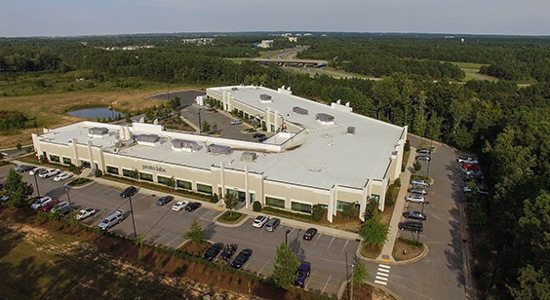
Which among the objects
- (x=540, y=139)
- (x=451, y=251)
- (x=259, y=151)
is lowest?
(x=451, y=251)

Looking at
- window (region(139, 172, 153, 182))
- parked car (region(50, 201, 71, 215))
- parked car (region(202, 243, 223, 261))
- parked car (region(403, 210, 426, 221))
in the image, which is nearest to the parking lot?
parked car (region(50, 201, 71, 215))

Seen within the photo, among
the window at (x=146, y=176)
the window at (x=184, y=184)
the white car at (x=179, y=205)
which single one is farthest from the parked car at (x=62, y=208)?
the window at (x=184, y=184)

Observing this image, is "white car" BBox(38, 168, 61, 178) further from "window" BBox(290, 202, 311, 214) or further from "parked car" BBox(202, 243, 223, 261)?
"window" BBox(290, 202, 311, 214)

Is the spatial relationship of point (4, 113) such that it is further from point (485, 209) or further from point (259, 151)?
point (485, 209)

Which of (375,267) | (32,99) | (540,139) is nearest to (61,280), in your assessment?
(375,267)

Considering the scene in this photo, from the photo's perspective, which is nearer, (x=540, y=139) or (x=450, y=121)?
(x=540, y=139)

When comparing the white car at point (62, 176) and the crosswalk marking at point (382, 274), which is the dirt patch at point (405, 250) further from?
the white car at point (62, 176)

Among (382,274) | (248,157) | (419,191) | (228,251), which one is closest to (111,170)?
(248,157)
